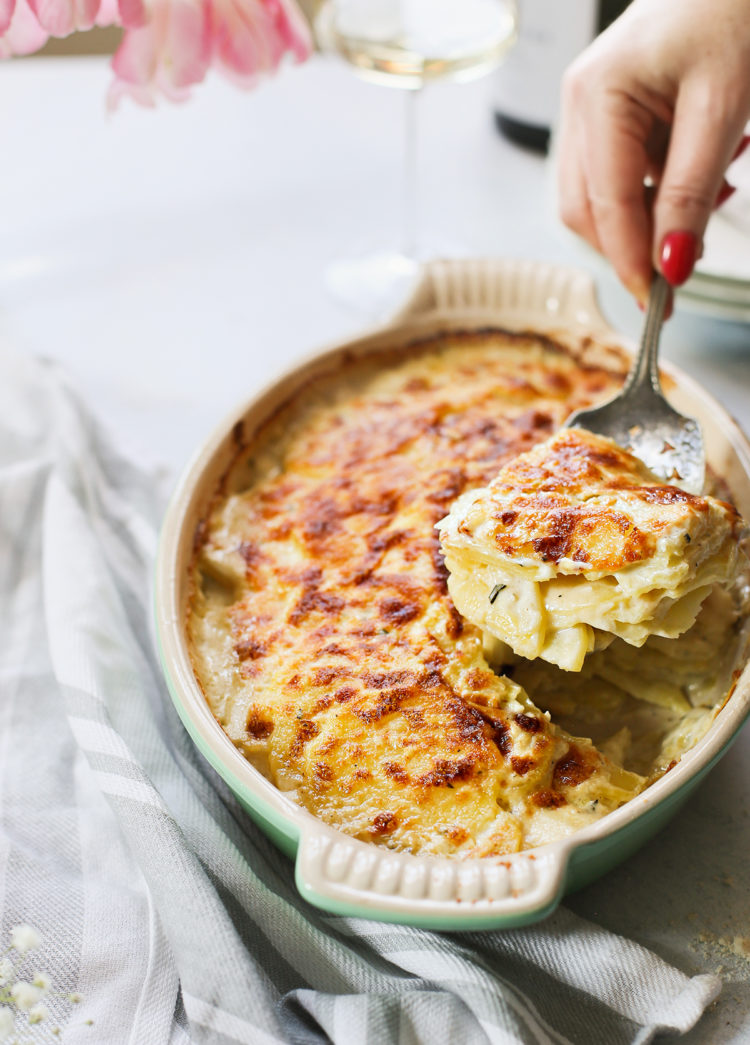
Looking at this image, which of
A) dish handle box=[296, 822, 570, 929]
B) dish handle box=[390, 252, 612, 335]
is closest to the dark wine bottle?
dish handle box=[390, 252, 612, 335]

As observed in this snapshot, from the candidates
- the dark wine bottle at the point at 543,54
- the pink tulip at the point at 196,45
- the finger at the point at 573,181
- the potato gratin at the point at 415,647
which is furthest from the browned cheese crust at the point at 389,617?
the dark wine bottle at the point at 543,54

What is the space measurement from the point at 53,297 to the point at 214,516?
1119 mm

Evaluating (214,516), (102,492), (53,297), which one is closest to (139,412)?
(102,492)

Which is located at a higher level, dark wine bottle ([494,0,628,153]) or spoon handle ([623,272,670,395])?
dark wine bottle ([494,0,628,153])

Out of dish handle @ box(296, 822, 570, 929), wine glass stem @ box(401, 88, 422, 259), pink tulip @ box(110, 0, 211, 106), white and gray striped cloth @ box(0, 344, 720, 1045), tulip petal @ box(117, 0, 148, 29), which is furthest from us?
wine glass stem @ box(401, 88, 422, 259)

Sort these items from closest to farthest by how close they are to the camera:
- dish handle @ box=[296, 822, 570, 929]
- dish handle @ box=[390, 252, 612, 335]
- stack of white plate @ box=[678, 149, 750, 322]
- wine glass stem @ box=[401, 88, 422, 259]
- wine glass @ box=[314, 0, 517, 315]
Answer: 1. dish handle @ box=[296, 822, 570, 929]
2. dish handle @ box=[390, 252, 612, 335]
3. stack of white plate @ box=[678, 149, 750, 322]
4. wine glass @ box=[314, 0, 517, 315]
5. wine glass stem @ box=[401, 88, 422, 259]

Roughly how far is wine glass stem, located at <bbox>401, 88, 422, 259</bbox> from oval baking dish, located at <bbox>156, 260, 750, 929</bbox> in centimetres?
72

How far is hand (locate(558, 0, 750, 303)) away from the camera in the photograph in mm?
1524

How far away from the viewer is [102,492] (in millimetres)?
1917

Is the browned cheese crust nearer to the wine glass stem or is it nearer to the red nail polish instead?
the red nail polish

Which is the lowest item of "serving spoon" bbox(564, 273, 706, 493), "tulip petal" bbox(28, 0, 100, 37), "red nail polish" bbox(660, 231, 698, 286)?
"serving spoon" bbox(564, 273, 706, 493)

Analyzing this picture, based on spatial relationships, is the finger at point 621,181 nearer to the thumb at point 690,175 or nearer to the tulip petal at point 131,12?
the thumb at point 690,175

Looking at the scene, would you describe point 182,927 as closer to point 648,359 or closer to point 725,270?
point 648,359

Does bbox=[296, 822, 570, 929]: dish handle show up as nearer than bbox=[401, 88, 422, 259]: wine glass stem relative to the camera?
Yes
